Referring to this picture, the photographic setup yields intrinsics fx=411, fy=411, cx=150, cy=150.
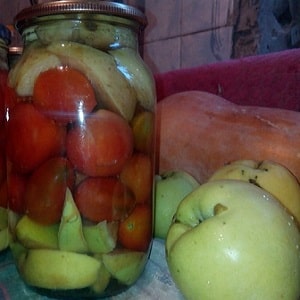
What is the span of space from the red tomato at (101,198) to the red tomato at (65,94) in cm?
5

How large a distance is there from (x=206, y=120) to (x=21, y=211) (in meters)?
0.29

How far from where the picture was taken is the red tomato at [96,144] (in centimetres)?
30

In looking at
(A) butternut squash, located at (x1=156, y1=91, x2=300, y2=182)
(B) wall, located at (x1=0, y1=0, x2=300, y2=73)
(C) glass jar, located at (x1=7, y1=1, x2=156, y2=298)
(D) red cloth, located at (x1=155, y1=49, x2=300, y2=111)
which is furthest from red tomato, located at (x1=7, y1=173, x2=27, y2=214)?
(B) wall, located at (x1=0, y1=0, x2=300, y2=73)

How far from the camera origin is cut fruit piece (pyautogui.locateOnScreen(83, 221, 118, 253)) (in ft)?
1.00

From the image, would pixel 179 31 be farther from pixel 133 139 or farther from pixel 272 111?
pixel 133 139

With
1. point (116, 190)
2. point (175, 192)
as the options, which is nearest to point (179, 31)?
point (175, 192)

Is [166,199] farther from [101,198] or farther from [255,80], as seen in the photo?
[255,80]

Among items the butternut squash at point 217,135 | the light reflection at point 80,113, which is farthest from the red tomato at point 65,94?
the butternut squash at point 217,135

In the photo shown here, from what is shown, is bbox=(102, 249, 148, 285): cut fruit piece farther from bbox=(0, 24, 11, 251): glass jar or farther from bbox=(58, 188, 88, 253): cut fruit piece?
bbox=(0, 24, 11, 251): glass jar

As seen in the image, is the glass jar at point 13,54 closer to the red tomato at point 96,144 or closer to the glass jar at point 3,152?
the glass jar at point 3,152

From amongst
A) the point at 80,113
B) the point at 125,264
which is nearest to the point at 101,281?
the point at 125,264

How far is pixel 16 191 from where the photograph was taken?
33 cm

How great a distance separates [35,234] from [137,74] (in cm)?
15

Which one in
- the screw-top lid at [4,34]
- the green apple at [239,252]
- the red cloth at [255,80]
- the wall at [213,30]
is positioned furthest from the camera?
the wall at [213,30]
